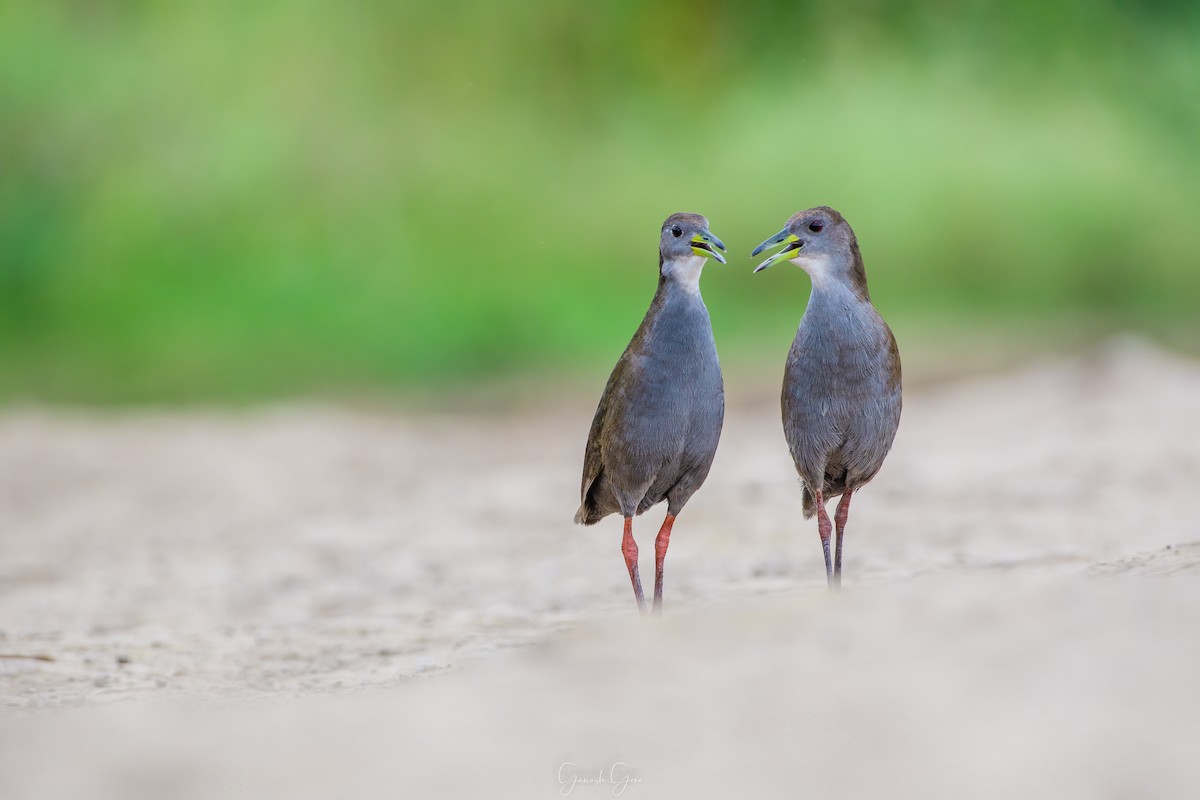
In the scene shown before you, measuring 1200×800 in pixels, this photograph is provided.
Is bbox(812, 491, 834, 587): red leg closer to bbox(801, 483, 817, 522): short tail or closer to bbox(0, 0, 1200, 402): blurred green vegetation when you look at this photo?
bbox(801, 483, 817, 522): short tail

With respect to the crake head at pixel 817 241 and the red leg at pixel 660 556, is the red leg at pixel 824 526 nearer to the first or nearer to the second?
the red leg at pixel 660 556

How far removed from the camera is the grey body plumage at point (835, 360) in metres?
3.86

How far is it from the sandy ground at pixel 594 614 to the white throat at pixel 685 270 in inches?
36.2

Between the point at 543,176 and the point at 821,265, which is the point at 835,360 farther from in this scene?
the point at 543,176

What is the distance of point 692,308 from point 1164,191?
9.98 metres

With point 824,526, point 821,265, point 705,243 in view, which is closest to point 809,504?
→ point 824,526

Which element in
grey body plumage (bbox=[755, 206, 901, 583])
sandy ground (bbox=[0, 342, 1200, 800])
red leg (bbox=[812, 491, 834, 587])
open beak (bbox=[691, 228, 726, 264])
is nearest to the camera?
sandy ground (bbox=[0, 342, 1200, 800])

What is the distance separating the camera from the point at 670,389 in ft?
12.6

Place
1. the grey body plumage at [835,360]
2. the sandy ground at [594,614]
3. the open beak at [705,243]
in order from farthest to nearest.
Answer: the grey body plumage at [835,360]
the open beak at [705,243]
the sandy ground at [594,614]

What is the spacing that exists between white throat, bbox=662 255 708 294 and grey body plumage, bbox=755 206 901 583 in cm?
20

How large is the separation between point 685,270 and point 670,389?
34cm

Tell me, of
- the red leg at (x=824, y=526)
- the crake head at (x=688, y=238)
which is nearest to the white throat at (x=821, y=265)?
the crake head at (x=688, y=238)

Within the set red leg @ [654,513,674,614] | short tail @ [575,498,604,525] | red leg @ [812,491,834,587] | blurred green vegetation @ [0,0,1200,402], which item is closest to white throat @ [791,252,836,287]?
red leg @ [812,491,834,587]

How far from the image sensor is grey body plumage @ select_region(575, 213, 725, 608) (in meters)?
3.83
